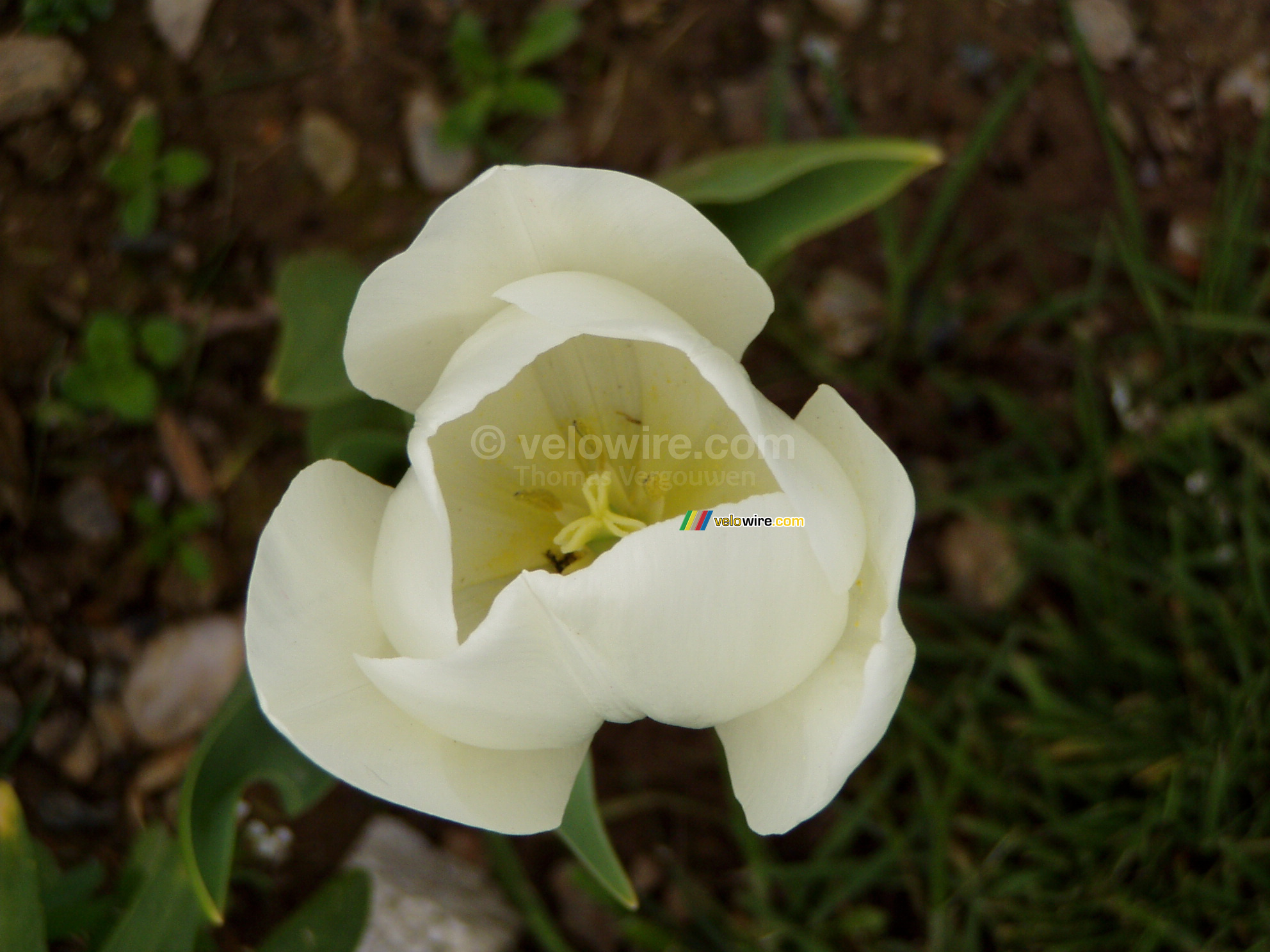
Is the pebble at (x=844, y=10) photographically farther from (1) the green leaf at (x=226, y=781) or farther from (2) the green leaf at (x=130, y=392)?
(1) the green leaf at (x=226, y=781)

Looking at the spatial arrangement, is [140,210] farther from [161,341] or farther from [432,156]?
[432,156]

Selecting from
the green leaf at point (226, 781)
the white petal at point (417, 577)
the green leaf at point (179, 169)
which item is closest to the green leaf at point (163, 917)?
the green leaf at point (226, 781)

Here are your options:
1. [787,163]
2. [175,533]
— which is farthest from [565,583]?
[175,533]

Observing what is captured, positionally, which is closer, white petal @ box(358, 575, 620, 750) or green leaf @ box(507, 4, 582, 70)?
white petal @ box(358, 575, 620, 750)

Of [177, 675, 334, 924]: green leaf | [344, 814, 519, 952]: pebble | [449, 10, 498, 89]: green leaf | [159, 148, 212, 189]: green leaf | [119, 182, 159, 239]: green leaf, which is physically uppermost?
[449, 10, 498, 89]: green leaf

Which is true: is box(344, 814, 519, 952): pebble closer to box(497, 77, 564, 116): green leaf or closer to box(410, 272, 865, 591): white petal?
box(410, 272, 865, 591): white petal

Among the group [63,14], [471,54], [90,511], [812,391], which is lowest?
[812,391]

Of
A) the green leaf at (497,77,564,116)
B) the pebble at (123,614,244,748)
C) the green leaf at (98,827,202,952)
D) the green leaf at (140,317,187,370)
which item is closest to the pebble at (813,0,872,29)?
the green leaf at (497,77,564,116)
